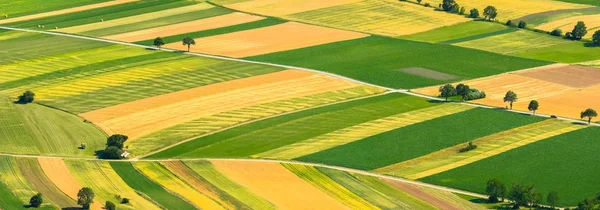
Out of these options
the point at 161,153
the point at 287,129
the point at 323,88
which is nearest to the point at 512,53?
the point at 323,88

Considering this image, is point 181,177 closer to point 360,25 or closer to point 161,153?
point 161,153

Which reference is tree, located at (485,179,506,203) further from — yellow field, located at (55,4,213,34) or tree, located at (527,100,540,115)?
yellow field, located at (55,4,213,34)

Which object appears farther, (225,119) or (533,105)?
(225,119)

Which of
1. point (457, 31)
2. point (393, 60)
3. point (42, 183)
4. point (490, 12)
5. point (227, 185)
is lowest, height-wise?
point (42, 183)

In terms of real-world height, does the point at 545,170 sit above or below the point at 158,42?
below

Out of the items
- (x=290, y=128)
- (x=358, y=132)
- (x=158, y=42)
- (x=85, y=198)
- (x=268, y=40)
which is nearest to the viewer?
(x=85, y=198)

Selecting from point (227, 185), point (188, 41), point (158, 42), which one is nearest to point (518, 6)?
point (188, 41)

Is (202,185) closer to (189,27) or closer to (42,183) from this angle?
(42,183)
